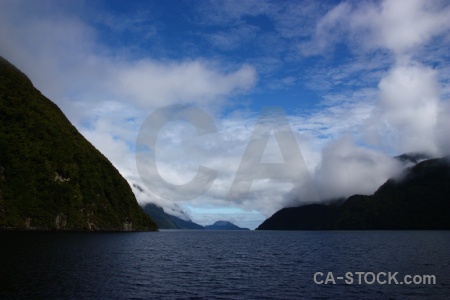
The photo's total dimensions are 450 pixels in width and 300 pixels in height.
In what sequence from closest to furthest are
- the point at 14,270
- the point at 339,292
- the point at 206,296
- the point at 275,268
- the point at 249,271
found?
the point at 206,296, the point at 339,292, the point at 14,270, the point at 249,271, the point at 275,268

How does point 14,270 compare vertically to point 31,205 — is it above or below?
below

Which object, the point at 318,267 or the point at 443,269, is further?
the point at 318,267

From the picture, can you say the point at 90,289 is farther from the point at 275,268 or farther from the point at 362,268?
the point at 362,268

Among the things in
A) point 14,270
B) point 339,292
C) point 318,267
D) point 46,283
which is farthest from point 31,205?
point 339,292

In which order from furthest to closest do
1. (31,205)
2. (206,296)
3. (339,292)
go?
(31,205) < (339,292) < (206,296)

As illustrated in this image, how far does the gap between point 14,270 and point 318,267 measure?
196 feet

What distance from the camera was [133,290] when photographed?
1695 inches

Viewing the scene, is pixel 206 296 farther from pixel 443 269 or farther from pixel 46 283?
pixel 443 269

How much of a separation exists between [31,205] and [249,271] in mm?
172576

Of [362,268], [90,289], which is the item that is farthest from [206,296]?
[362,268]

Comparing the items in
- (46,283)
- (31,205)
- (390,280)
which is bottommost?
(46,283)

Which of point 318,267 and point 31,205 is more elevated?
point 31,205

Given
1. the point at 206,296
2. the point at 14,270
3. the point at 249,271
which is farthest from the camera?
the point at 249,271

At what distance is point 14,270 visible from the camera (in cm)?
5122
